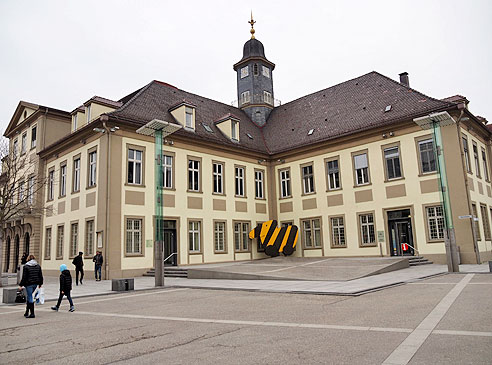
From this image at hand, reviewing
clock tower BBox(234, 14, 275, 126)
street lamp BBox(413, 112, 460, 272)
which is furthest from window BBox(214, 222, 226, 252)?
street lamp BBox(413, 112, 460, 272)

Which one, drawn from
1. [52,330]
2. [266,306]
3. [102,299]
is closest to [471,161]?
[266,306]

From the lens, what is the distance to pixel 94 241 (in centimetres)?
2284

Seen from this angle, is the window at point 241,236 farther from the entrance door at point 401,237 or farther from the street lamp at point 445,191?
the street lamp at point 445,191

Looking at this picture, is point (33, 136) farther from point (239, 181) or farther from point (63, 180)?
point (239, 181)

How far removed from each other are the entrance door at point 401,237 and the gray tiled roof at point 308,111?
242 inches

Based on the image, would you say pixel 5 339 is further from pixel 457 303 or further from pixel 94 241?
pixel 94 241

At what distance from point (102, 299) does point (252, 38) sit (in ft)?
101

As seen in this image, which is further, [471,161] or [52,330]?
[471,161]

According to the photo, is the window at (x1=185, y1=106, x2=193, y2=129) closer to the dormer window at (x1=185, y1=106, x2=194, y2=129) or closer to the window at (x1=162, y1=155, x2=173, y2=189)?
the dormer window at (x1=185, y1=106, x2=194, y2=129)

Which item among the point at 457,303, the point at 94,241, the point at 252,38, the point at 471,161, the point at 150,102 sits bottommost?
the point at 457,303

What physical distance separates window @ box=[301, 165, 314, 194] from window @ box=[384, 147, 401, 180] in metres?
5.53

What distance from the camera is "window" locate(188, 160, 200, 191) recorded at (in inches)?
1043

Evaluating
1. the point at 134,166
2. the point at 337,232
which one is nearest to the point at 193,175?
the point at 134,166

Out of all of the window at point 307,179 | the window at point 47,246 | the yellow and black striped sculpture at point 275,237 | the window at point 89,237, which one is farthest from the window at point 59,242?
the window at point 307,179
